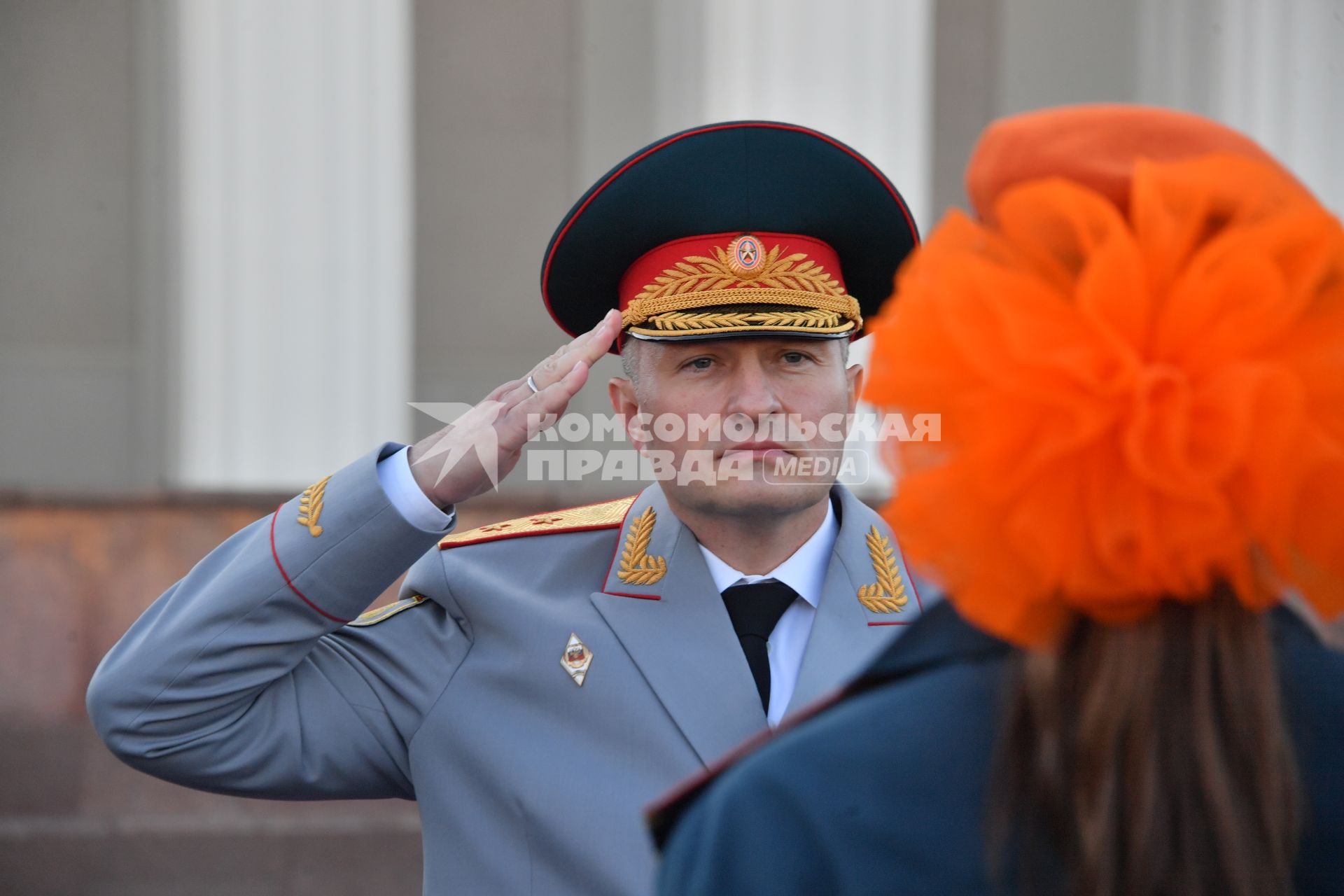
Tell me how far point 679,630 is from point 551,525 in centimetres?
37

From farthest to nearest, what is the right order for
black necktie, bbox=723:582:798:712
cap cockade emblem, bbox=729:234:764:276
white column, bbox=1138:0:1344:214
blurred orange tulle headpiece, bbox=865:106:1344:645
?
1. white column, bbox=1138:0:1344:214
2. cap cockade emblem, bbox=729:234:764:276
3. black necktie, bbox=723:582:798:712
4. blurred orange tulle headpiece, bbox=865:106:1344:645

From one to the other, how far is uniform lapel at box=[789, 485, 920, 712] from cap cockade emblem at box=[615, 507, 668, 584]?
0.91 feet

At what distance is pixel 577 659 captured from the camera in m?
2.15

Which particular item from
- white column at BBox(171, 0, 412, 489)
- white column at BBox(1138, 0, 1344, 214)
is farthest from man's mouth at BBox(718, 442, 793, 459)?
white column at BBox(1138, 0, 1344, 214)

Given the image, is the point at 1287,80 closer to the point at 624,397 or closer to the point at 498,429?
the point at 624,397

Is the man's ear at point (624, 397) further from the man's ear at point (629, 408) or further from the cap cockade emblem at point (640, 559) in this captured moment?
the cap cockade emblem at point (640, 559)

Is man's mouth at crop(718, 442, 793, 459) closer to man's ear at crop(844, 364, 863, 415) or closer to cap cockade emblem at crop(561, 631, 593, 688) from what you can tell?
man's ear at crop(844, 364, 863, 415)

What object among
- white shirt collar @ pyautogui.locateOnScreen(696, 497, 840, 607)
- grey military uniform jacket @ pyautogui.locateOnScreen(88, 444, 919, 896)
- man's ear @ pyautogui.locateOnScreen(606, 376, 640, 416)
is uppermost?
man's ear @ pyautogui.locateOnScreen(606, 376, 640, 416)

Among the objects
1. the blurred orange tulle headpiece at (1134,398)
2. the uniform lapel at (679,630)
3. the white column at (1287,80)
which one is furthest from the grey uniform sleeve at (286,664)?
the white column at (1287,80)

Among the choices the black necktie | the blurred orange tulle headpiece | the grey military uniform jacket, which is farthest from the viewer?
the black necktie

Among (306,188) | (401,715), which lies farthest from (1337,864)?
(306,188)

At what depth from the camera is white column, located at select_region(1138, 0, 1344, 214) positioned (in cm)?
575

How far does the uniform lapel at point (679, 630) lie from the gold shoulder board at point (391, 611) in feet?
1.02

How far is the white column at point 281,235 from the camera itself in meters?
5.21
